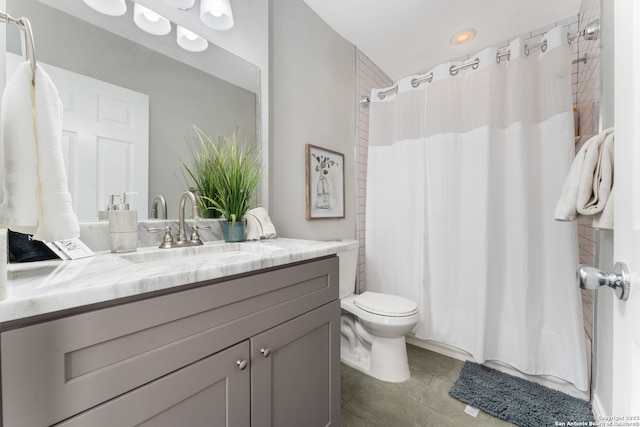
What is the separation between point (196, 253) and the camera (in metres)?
1.10

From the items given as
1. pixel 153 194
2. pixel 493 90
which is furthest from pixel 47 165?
pixel 493 90

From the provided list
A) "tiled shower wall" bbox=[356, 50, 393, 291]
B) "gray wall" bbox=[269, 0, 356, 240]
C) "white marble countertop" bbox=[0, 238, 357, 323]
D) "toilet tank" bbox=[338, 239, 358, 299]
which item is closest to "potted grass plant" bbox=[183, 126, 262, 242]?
"gray wall" bbox=[269, 0, 356, 240]

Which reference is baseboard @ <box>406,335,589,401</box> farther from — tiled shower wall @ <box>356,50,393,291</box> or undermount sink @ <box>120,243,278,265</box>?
undermount sink @ <box>120,243,278,265</box>

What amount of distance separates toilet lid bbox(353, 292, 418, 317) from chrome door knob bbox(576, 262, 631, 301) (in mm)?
1102

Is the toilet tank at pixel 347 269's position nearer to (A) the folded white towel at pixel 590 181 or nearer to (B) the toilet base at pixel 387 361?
(B) the toilet base at pixel 387 361

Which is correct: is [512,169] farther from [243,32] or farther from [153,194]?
[153,194]

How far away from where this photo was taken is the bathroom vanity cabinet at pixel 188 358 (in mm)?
442

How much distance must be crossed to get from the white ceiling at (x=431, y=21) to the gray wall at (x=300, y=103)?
15 cm

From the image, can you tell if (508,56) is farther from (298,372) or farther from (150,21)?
(298,372)

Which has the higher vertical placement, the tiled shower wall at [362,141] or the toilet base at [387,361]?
the tiled shower wall at [362,141]

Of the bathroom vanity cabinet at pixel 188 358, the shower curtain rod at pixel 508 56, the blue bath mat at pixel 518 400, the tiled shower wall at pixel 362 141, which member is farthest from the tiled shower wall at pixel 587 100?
the bathroom vanity cabinet at pixel 188 358

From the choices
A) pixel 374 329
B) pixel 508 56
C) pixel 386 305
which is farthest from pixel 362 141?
pixel 374 329

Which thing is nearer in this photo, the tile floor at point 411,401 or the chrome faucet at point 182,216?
the chrome faucet at point 182,216

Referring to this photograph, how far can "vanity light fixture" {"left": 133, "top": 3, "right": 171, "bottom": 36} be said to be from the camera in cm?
108
